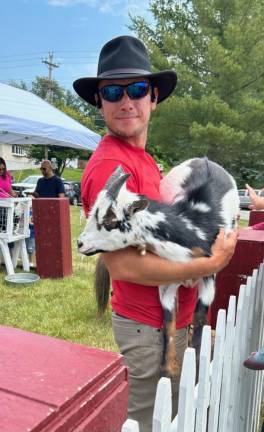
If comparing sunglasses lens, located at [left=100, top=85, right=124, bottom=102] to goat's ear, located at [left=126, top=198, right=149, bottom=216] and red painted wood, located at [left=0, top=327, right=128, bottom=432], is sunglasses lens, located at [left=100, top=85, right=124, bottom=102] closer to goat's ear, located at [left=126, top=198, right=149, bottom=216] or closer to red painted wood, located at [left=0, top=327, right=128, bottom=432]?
goat's ear, located at [left=126, top=198, right=149, bottom=216]

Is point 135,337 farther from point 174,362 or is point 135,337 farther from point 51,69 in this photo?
point 51,69

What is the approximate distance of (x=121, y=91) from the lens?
161cm

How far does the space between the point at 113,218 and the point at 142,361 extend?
24.0 inches

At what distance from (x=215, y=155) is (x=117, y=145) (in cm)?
1779

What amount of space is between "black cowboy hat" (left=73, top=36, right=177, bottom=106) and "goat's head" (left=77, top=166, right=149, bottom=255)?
0.45m

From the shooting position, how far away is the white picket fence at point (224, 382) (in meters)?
1.10

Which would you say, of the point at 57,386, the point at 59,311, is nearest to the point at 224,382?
the point at 57,386

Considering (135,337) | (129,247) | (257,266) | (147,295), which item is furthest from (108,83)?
(257,266)

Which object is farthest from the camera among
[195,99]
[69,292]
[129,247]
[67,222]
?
[195,99]

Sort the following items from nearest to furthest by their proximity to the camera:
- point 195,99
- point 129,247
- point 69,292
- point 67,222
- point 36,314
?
point 129,247
point 36,314
point 69,292
point 67,222
point 195,99

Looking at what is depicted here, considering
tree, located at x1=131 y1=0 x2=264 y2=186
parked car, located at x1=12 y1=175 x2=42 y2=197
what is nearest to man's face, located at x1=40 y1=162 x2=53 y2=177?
parked car, located at x1=12 y1=175 x2=42 y2=197

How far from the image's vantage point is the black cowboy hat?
1.61 meters

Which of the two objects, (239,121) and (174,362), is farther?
(239,121)

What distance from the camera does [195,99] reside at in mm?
17797
